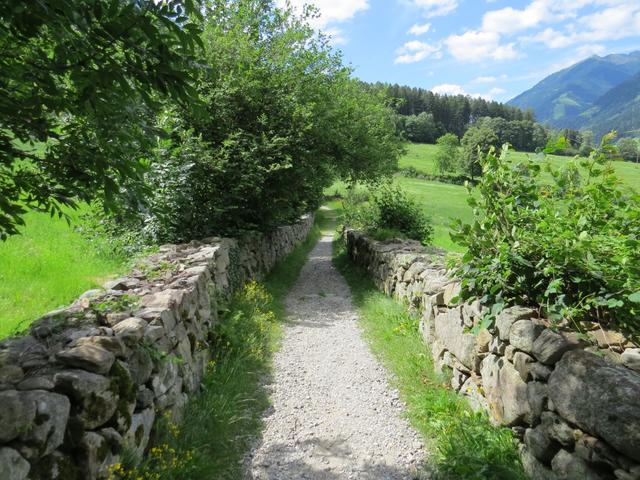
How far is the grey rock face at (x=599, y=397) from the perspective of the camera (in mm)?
2910

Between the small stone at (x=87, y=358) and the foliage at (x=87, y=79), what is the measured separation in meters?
1.06

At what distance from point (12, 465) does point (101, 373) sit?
98cm

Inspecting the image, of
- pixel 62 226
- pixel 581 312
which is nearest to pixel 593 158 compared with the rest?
pixel 581 312

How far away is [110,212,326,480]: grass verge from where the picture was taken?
3885mm

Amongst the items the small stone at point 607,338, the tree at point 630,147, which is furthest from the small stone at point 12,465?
the tree at point 630,147

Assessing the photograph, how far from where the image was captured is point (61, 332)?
3.80 meters

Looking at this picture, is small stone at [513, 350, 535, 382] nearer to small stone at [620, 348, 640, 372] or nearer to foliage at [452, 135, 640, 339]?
foliage at [452, 135, 640, 339]

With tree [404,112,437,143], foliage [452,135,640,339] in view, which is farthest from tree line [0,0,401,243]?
tree [404,112,437,143]

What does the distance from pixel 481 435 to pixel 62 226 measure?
9.12 m

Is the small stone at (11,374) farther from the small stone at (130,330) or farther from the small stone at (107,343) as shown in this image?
the small stone at (130,330)

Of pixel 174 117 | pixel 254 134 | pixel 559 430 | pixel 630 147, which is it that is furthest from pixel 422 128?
pixel 559 430

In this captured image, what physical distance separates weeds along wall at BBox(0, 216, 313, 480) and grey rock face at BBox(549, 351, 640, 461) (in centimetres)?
369

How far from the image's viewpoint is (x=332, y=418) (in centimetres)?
556

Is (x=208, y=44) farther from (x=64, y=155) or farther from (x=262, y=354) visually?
(x=64, y=155)
